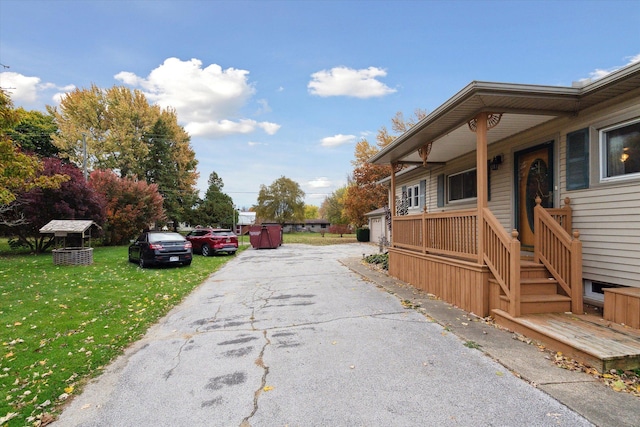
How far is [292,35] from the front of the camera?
13.1 m

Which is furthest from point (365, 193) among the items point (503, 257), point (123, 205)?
point (503, 257)

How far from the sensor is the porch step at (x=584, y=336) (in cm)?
330

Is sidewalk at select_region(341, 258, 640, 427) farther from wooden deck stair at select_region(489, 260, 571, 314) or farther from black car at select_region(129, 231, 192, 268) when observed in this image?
black car at select_region(129, 231, 192, 268)

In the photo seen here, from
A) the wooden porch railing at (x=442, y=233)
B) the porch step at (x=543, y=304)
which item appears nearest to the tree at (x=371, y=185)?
the wooden porch railing at (x=442, y=233)

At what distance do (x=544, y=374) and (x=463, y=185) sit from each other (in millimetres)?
7102

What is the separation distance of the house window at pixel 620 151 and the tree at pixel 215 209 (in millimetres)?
41571

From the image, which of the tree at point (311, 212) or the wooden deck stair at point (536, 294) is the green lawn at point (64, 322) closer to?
the wooden deck stair at point (536, 294)

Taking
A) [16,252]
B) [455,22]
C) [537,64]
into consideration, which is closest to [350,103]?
[455,22]

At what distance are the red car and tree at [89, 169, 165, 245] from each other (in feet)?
19.4

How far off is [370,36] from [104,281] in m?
12.9

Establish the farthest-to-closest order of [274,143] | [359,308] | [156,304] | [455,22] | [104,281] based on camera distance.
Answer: [274,143] < [455,22] < [104,281] < [156,304] < [359,308]

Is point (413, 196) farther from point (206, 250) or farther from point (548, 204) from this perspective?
point (206, 250)

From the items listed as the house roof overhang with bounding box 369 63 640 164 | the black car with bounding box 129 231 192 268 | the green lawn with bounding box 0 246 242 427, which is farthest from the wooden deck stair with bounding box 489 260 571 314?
the black car with bounding box 129 231 192 268

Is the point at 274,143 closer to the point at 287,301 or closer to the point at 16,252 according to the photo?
the point at 16,252
